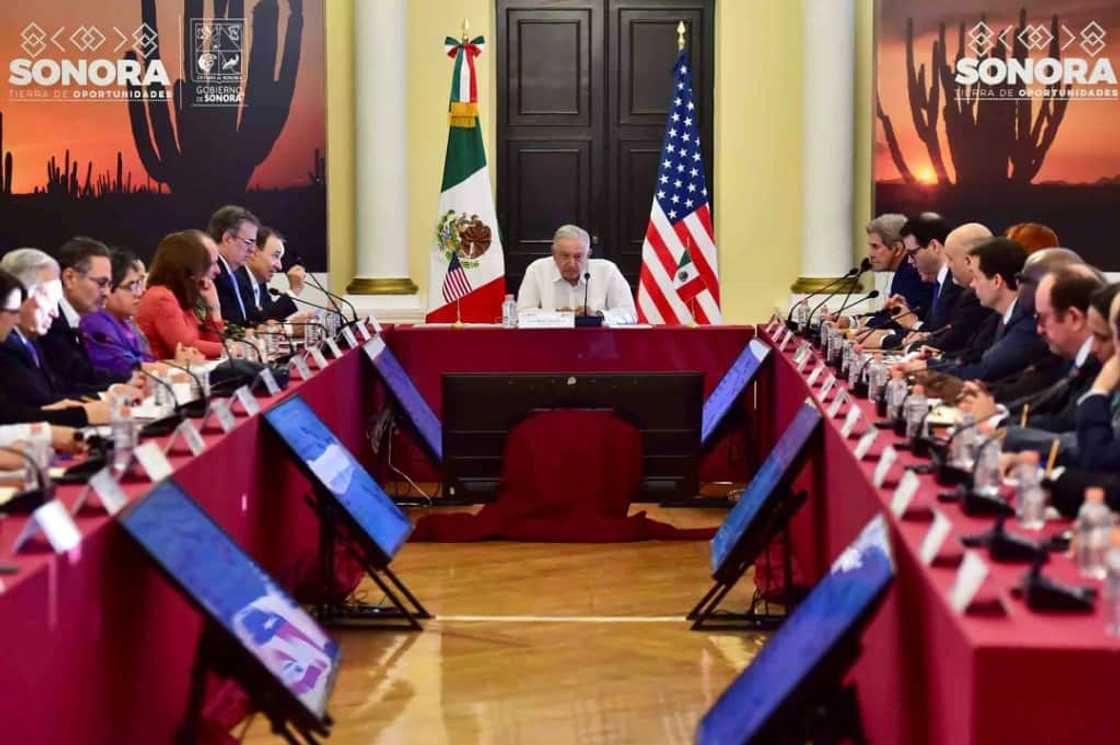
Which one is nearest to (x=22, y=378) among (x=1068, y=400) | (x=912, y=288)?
(x=1068, y=400)

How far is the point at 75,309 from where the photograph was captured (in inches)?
251

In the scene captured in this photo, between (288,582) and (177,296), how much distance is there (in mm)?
1965

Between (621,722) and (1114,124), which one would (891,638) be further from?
(1114,124)

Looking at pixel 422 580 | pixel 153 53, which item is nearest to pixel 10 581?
pixel 422 580

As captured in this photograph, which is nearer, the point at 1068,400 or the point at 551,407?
the point at 1068,400

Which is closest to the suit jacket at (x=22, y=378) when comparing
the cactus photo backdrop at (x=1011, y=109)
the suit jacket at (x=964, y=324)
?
the suit jacket at (x=964, y=324)

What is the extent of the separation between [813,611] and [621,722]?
1545 mm

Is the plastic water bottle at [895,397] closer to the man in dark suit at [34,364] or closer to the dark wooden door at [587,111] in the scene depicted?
the man in dark suit at [34,364]

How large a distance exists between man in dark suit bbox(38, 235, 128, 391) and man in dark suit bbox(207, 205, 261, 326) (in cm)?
196

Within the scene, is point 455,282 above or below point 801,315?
above

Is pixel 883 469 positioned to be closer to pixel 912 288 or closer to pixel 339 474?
pixel 339 474

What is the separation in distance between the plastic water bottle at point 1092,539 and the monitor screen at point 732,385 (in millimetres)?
4887

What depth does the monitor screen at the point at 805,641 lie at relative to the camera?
3.19 m

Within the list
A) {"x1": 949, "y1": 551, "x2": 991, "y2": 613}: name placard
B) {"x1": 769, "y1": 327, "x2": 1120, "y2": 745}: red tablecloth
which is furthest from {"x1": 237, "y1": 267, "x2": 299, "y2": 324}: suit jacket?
{"x1": 949, "y1": 551, "x2": 991, "y2": 613}: name placard
